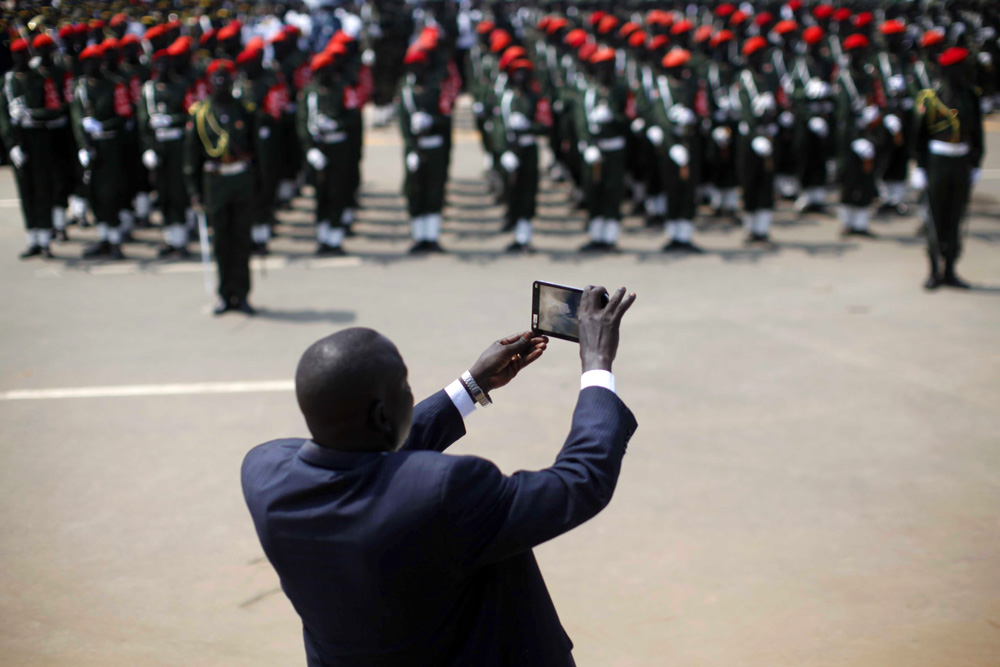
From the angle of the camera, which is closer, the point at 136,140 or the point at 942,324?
the point at 942,324

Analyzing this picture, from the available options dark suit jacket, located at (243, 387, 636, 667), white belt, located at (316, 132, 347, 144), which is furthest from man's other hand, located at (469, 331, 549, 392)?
white belt, located at (316, 132, 347, 144)

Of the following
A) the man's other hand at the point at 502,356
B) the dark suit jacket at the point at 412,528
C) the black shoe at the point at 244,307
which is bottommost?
the black shoe at the point at 244,307

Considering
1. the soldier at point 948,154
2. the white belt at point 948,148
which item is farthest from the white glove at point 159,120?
the white belt at point 948,148

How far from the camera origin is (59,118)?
34.6 feet

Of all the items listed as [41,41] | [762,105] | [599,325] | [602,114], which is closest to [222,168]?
[41,41]

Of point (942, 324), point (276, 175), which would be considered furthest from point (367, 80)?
point (942, 324)

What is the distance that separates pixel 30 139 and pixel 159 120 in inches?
59.3

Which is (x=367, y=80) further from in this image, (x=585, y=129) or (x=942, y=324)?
(x=942, y=324)

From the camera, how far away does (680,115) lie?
10.2 meters

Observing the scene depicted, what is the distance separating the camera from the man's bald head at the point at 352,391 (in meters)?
1.88

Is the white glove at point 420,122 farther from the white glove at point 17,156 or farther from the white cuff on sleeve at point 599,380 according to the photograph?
the white cuff on sleeve at point 599,380

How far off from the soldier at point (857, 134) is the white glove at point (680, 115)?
6.97 ft

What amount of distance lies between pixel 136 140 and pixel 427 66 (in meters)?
3.59

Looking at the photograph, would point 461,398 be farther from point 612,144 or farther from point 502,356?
point 612,144
